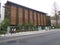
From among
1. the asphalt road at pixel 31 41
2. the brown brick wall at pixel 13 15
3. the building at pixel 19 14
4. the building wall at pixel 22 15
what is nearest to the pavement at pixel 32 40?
the asphalt road at pixel 31 41

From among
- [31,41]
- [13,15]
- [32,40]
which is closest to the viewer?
[31,41]

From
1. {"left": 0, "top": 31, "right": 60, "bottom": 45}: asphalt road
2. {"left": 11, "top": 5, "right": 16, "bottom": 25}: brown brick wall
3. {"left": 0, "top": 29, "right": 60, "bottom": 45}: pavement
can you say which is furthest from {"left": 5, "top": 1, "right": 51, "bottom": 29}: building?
{"left": 0, "top": 31, "right": 60, "bottom": 45}: asphalt road

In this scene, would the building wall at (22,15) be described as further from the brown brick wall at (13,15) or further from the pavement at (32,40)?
the pavement at (32,40)

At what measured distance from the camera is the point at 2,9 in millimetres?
53000

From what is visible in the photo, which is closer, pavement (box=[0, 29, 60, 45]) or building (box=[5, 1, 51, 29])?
pavement (box=[0, 29, 60, 45])

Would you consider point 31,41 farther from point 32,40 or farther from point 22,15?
point 22,15

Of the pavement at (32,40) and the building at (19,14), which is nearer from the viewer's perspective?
the pavement at (32,40)

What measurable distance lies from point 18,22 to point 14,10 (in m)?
4.71

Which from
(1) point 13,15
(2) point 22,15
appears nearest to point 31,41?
(1) point 13,15

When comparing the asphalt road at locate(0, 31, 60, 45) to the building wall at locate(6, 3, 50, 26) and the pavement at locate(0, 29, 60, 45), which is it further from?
the building wall at locate(6, 3, 50, 26)

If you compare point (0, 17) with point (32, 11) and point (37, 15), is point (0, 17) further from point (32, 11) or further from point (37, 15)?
point (37, 15)

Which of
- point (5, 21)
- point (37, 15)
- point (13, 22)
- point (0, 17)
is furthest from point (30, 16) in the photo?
point (5, 21)

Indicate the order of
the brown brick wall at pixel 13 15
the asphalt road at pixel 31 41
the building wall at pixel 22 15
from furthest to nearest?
the building wall at pixel 22 15 < the brown brick wall at pixel 13 15 < the asphalt road at pixel 31 41

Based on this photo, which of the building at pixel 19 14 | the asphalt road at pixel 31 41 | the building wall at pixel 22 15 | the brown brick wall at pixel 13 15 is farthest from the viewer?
the building wall at pixel 22 15
